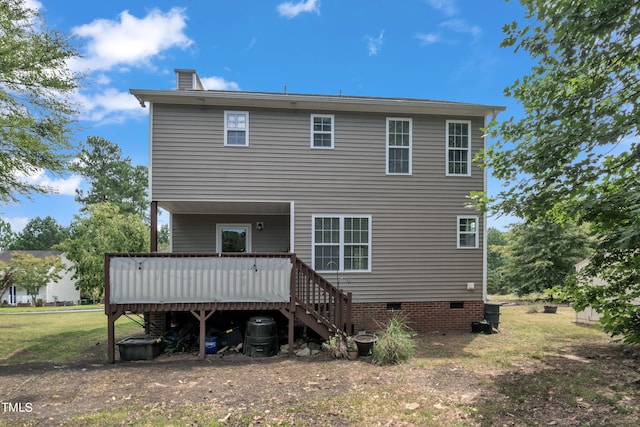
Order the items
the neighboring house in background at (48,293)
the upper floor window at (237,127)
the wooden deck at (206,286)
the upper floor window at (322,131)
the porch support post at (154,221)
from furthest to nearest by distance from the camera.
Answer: the neighboring house in background at (48,293) < the upper floor window at (322,131) < the upper floor window at (237,127) < the porch support post at (154,221) < the wooden deck at (206,286)

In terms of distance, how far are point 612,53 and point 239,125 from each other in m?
7.81

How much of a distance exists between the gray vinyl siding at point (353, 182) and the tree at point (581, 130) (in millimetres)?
3837

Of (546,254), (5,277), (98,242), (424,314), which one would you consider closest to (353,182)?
(424,314)

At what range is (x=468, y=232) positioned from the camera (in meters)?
10.1

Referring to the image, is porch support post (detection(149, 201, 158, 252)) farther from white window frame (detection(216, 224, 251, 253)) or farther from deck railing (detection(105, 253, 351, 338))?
white window frame (detection(216, 224, 251, 253))

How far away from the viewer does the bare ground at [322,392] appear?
4.46 metres

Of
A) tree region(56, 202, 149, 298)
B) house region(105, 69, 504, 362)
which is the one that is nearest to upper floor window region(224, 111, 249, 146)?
house region(105, 69, 504, 362)

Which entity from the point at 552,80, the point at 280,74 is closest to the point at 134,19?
the point at 280,74

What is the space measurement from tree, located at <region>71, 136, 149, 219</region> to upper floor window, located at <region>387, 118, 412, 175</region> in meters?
34.6

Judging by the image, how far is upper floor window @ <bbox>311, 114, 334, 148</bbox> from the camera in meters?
9.61

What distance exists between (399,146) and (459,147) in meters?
1.82

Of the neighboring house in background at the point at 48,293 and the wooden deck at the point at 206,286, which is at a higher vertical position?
the wooden deck at the point at 206,286

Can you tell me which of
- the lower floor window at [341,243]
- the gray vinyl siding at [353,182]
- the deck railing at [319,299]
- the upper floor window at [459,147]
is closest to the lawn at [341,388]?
the deck railing at [319,299]

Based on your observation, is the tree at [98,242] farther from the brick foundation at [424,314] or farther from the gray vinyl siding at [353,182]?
the brick foundation at [424,314]
